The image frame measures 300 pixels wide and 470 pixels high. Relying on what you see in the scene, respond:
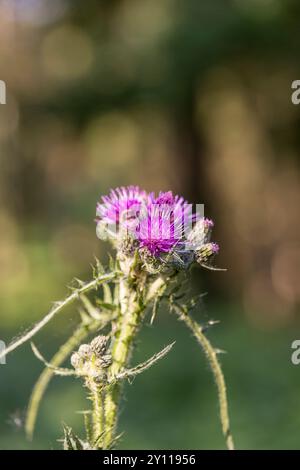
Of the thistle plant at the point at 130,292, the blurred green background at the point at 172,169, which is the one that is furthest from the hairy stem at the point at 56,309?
the blurred green background at the point at 172,169

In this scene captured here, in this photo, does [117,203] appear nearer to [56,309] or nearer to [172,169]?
[56,309]

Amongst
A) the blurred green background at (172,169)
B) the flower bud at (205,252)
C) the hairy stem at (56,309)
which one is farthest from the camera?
the blurred green background at (172,169)

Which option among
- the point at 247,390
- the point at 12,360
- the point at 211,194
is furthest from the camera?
the point at 211,194

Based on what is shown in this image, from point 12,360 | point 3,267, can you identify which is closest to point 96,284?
point 12,360

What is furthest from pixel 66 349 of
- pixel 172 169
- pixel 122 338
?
pixel 172 169

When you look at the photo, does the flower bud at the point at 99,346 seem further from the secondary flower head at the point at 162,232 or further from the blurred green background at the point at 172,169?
the blurred green background at the point at 172,169

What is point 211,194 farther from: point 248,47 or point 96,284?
point 96,284
